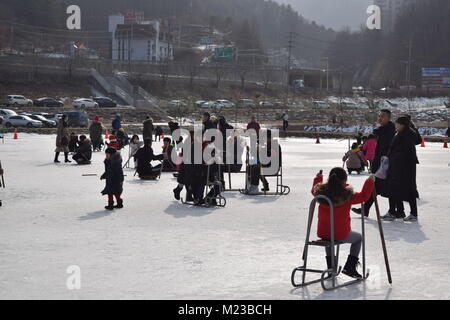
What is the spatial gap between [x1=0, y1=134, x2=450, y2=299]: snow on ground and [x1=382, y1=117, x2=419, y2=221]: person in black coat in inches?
19.3

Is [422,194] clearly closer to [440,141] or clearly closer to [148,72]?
[440,141]

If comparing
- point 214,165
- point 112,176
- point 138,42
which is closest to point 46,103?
point 214,165

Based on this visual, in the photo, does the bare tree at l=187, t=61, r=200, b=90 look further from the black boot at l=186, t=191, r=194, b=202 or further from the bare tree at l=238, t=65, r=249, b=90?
the black boot at l=186, t=191, r=194, b=202

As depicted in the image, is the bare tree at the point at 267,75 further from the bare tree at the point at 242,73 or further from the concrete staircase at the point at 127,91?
the concrete staircase at the point at 127,91

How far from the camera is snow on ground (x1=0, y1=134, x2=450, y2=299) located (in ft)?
22.6

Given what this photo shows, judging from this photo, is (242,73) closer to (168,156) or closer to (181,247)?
(168,156)

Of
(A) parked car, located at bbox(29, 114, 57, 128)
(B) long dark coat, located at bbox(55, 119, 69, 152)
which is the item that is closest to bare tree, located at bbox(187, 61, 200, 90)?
(A) parked car, located at bbox(29, 114, 57, 128)

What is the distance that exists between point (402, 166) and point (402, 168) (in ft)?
0.10

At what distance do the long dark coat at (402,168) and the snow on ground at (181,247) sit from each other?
19.9 inches

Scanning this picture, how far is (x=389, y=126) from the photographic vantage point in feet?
39.3

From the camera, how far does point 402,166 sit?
36.4ft

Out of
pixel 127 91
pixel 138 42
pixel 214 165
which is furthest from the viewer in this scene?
pixel 138 42

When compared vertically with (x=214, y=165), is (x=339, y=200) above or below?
above
